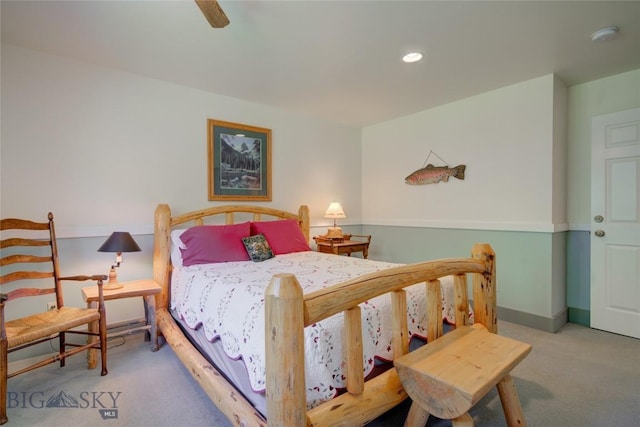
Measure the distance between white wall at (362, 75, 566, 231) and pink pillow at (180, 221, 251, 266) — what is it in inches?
91.4

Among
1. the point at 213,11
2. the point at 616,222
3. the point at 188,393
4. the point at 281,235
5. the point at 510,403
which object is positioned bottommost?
the point at 188,393

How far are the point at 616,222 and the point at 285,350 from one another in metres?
3.44

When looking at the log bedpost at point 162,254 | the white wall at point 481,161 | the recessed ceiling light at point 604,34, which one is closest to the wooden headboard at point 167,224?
the log bedpost at point 162,254

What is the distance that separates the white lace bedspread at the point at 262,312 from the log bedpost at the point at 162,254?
0.12 meters

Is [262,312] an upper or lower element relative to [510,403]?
upper

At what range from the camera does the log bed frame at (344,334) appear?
973mm

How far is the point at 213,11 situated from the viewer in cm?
158

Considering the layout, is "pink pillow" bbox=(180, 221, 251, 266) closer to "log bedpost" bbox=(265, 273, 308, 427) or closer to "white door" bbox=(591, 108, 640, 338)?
"log bedpost" bbox=(265, 273, 308, 427)

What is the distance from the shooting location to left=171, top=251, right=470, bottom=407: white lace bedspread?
1.25 metres

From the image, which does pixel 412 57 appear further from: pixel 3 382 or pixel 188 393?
pixel 3 382

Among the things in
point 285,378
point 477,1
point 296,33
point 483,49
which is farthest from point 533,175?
point 285,378

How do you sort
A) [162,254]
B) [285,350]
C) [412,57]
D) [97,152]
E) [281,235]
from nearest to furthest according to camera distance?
[285,350]
[412,57]
[97,152]
[162,254]
[281,235]

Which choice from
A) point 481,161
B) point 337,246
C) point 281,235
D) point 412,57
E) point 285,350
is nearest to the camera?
point 285,350

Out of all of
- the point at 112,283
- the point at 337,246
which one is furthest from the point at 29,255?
the point at 337,246
